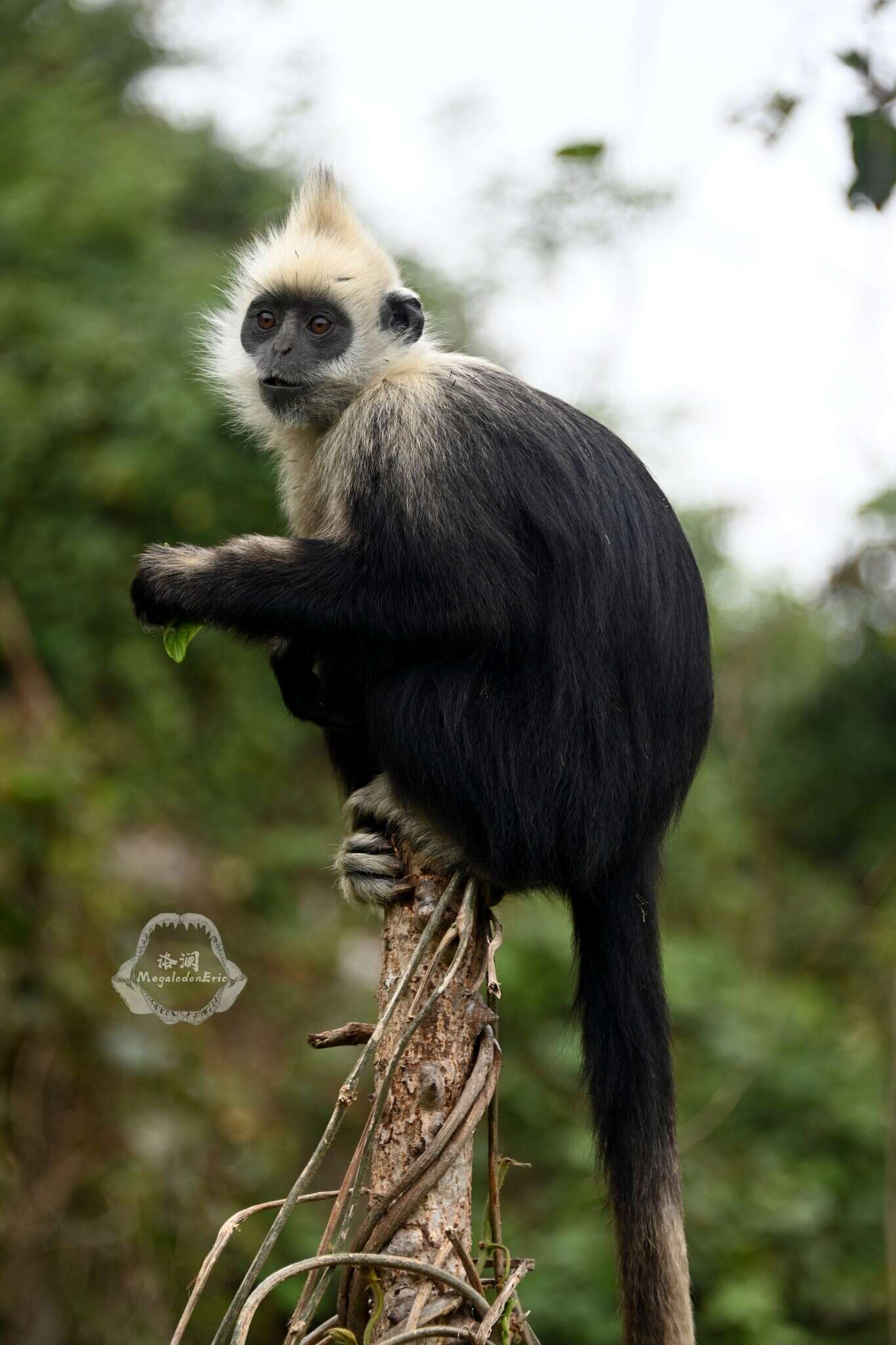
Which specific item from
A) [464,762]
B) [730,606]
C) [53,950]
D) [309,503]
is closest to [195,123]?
[730,606]

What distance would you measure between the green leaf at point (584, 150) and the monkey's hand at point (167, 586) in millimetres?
1082

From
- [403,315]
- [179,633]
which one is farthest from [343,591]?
[403,315]

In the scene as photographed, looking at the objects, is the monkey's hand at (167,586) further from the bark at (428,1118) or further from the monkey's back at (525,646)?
the bark at (428,1118)

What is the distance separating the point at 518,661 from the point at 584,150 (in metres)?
1.04

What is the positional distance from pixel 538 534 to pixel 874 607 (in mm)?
5460

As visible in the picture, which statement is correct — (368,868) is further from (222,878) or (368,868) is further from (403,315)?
(222,878)

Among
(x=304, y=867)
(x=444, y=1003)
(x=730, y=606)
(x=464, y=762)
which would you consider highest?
(x=730, y=606)

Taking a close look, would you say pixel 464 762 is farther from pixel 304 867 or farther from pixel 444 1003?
pixel 304 867

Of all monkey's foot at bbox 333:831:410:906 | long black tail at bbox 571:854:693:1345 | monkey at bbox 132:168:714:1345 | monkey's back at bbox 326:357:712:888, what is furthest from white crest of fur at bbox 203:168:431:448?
long black tail at bbox 571:854:693:1345

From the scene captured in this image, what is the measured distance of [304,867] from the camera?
26.7ft

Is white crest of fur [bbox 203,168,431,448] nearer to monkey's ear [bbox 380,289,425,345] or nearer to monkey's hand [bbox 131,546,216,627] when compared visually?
monkey's ear [bbox 380,289,425,345]

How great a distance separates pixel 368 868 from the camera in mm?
2729

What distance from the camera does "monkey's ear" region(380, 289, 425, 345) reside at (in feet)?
11.2

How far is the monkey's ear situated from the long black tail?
4.83ft
